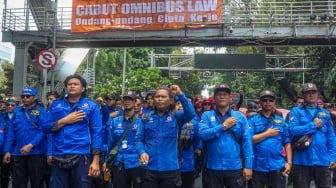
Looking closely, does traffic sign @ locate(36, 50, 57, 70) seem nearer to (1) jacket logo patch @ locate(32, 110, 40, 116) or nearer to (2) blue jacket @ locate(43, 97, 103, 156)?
(1) jacket logo patch @ locate(32, 110, 40, 116)

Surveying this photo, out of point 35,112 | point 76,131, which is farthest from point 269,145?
point 35,112

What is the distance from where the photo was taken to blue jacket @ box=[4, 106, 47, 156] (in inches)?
274

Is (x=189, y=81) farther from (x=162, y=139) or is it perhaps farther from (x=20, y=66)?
(x=162, y=139)

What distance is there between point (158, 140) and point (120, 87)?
26.6 m

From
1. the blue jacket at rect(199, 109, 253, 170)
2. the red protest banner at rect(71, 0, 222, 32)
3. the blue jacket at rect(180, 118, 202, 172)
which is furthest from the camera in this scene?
the red protest banner at rect(71, 0, 222, 32)

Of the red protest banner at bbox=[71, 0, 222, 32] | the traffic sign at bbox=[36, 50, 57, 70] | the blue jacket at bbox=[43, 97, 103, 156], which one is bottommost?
the blue jacket at bbox=[43, 97, 103, 156]

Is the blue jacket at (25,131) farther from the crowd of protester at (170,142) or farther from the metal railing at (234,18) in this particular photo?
the metal railing at (234,18)

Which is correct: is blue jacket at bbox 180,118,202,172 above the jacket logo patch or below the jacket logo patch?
below

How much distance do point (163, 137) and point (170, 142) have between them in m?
0.10

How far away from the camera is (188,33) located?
1617 cm

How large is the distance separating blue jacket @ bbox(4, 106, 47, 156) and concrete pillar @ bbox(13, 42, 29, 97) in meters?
10.9

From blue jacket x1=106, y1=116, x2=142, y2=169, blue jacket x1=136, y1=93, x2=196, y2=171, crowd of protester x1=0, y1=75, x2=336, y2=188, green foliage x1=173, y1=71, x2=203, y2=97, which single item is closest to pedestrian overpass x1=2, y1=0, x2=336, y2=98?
crowd of protester x1=0, y1=75, x2=336, y2=188

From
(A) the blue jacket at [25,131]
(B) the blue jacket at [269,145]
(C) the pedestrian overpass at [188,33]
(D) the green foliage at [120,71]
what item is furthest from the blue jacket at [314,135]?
(D) the green foliage at [120,71]

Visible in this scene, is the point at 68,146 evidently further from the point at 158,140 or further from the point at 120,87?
the point at 120,87
